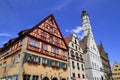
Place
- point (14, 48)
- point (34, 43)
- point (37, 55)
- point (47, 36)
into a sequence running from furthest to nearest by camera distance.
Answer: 1. point (47, 36)
2. point (14, 48)
3. point (34, 43)
4. point (37, 55)

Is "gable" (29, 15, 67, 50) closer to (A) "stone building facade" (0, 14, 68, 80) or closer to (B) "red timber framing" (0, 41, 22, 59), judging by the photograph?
(A) "stone building facade" (0, 14, 68, 80)

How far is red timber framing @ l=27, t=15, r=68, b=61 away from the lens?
76.6 ft

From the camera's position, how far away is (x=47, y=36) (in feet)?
86.7

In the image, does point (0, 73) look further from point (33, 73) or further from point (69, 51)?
point (69, 51)

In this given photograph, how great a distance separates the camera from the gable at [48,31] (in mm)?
24348

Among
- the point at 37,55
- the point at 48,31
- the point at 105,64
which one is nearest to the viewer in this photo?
the point at 37,55

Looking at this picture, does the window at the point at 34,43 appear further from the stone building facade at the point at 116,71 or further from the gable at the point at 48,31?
the stone building facade at the point at 116,71

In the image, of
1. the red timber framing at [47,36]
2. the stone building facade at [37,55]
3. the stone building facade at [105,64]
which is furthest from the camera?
the stone building facade at [105,64]

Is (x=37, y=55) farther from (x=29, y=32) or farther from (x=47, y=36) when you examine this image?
(x=47, y=36)

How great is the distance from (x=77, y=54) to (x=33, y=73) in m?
16.9

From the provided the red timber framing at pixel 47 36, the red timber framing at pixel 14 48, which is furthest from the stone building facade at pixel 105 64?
the red timber framing at pixel 14 48

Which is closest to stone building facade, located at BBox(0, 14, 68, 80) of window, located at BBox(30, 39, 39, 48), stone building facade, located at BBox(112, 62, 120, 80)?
window, located at BBox(30, 39, 39, 48)

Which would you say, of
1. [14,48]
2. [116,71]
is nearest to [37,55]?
[14,48]

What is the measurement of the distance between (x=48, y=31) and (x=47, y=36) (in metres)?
1.18
